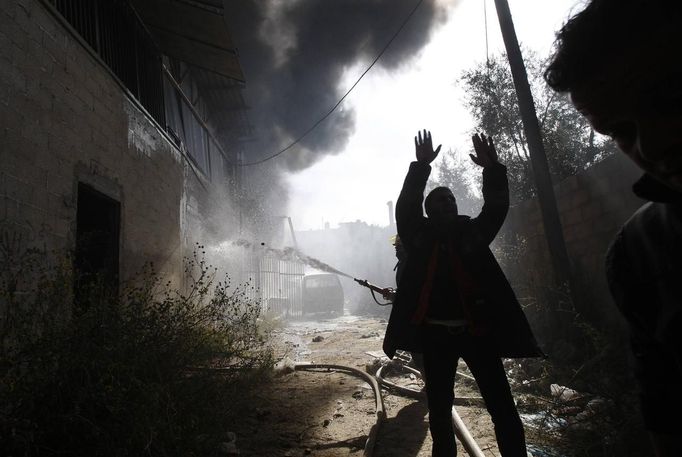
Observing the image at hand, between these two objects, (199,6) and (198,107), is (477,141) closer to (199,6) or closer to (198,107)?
(199,6)

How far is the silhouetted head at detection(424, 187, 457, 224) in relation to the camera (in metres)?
2.39

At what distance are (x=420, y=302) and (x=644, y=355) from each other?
1.43m

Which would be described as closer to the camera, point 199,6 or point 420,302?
point 420,302

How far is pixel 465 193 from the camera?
98.1 feet

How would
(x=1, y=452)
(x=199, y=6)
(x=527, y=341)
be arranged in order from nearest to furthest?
1. (x=1, y=452)
2. (x=527, y=341)
3. (x=199, y=6)

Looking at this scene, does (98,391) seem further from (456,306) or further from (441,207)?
(441,207)

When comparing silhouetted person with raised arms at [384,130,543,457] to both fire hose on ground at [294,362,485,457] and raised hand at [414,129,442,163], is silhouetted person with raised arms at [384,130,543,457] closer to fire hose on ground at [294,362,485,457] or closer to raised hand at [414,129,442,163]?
raised hand at [414,129,442,163]

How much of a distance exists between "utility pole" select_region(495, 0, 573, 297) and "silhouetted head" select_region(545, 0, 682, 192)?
5.31m

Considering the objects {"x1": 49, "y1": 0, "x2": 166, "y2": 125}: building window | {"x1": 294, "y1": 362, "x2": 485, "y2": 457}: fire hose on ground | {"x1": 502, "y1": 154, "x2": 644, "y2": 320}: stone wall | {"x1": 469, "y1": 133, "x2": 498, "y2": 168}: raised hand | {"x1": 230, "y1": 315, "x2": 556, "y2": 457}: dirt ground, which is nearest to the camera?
{"x1": 469, "y1": 133, "x2": 498, "y2": 168}: raised hand

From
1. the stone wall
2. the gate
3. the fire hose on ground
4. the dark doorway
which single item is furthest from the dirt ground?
the gate

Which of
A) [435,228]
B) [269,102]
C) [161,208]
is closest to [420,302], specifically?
[435,228]

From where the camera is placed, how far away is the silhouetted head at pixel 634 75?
22.0 inches

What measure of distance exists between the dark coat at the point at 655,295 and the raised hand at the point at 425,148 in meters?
1.60

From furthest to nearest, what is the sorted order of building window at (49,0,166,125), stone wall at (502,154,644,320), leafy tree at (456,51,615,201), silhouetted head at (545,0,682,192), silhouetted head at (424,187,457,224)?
1. leafy tree at (456,51,615,201)
2. building window at (49,0,166,125)
3. stone wall at (502,154,644,320)
4. silhouetted head at (424,187,457,224)
5. silhouetted head at (545,0,682,192)
